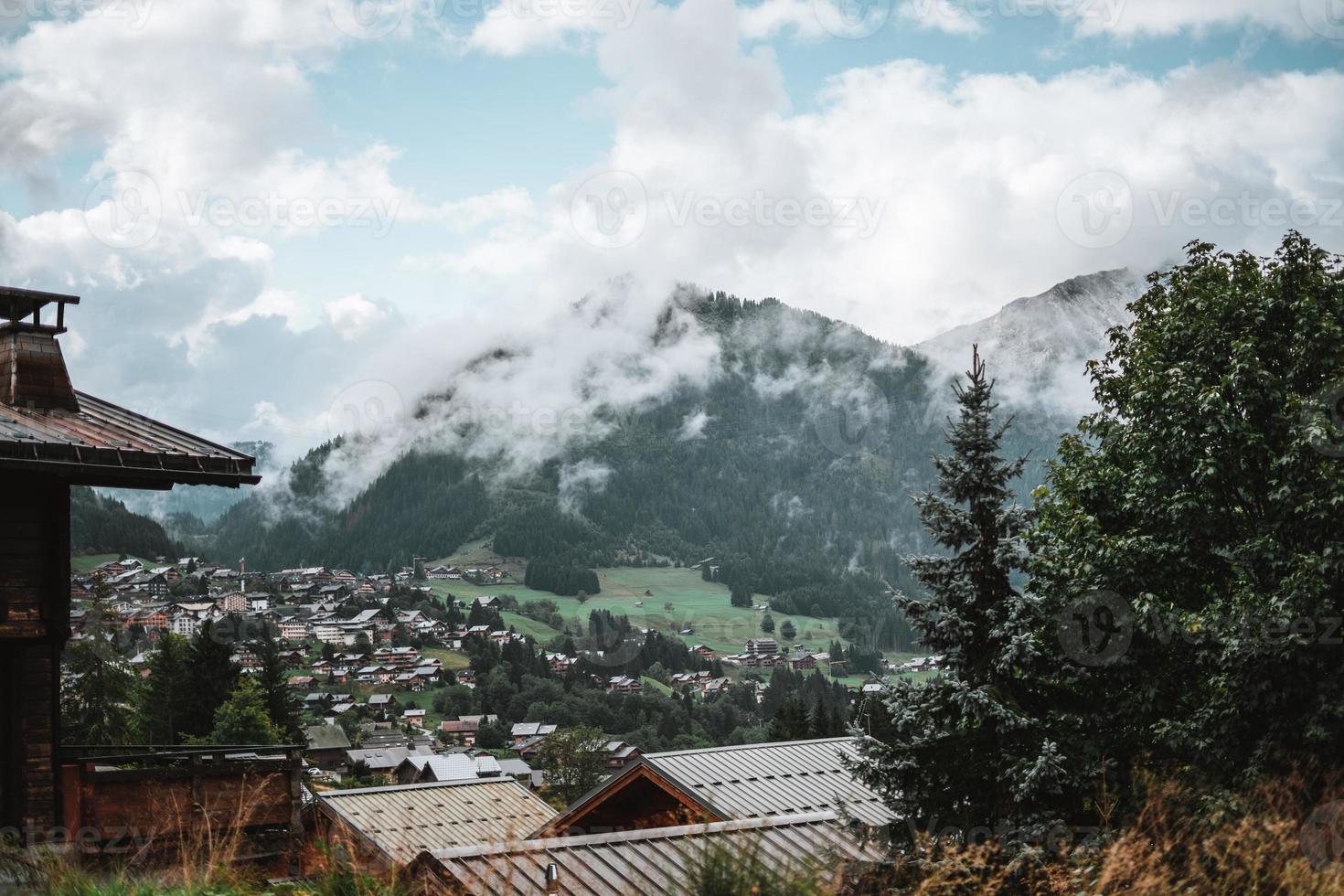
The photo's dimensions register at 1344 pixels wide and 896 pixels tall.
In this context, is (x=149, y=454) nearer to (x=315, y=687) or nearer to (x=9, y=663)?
(x=9, y=663)

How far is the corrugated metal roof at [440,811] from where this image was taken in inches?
991

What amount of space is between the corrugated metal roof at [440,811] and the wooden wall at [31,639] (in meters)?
12.5

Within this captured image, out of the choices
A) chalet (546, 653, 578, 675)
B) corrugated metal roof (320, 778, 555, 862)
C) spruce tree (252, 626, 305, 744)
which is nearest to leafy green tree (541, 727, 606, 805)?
spruce tree (252, 626, 305, 744)

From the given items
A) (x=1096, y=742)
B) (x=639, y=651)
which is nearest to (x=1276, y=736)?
(x=1096, y=742)

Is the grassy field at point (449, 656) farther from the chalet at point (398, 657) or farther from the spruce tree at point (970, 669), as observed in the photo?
the spruce tree at point (970, 669)

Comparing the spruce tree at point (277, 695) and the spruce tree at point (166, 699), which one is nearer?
the spruce tree at point (166, 699)

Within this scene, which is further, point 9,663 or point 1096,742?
point 1096,742

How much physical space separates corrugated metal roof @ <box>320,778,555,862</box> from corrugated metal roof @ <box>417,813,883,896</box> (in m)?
14.7

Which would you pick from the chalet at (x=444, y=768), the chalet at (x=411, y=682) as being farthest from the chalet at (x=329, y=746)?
the chalet at (x=411, y=682)

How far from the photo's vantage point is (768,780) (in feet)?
65.0

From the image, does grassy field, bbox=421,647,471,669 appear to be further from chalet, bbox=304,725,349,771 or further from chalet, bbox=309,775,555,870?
chalet, bbox=309,775,555,870

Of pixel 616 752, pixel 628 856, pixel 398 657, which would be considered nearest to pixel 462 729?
pixel 616 752

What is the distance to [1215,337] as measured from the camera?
16578 millimetres

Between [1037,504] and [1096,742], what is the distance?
15.5 feet
